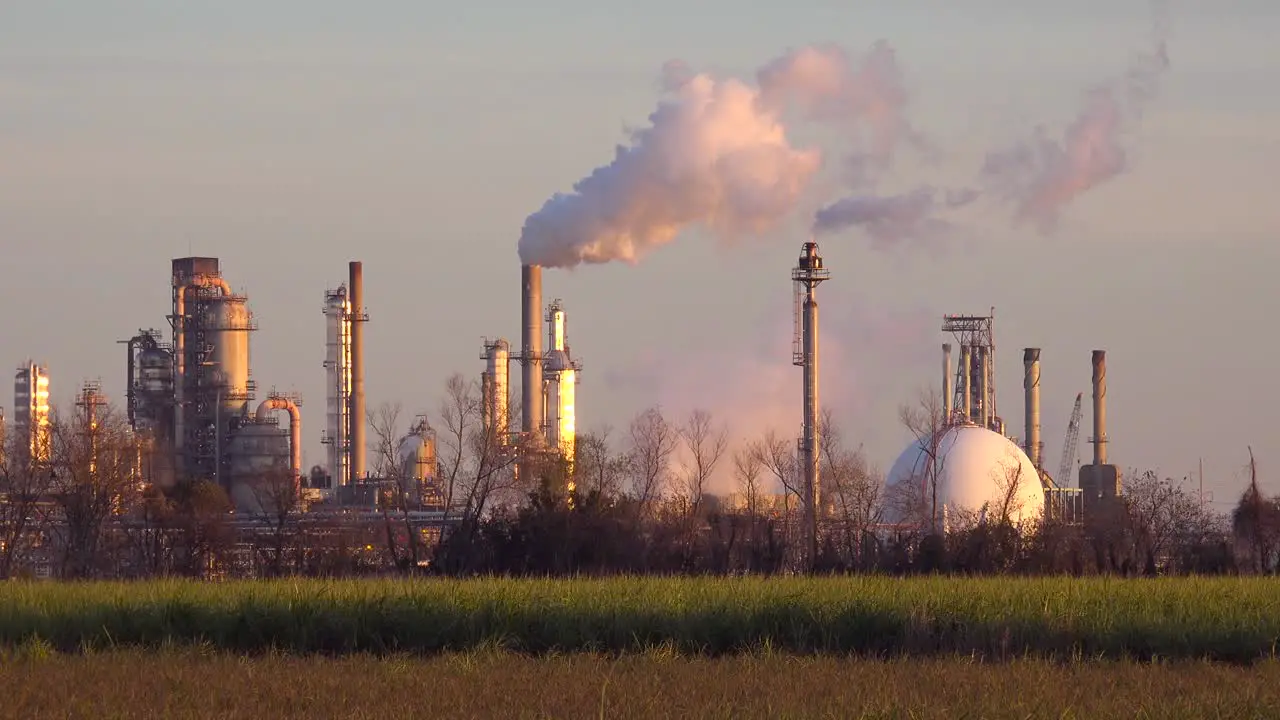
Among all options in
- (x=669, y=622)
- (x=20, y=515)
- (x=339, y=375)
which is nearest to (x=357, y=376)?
(x=339, y=375)

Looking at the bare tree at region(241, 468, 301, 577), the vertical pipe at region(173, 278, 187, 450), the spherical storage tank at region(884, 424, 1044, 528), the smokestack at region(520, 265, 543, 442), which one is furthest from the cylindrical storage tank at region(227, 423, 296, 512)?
the spherical storage tank at region(884, 424, 1044, 528)

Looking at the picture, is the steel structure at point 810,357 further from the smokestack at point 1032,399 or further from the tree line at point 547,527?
the smokestack at point 1032,399

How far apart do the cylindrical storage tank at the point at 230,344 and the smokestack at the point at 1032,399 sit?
3729 cm

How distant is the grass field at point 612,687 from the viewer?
15516 millimetres

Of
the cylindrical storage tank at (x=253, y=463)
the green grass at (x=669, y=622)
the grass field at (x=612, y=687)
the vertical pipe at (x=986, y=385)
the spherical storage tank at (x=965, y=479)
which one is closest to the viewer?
the grass field at (x=612, y=687)

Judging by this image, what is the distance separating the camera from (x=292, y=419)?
74688 mm

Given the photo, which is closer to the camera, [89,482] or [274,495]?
[89,482]

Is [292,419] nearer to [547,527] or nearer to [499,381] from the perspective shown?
[499,381]

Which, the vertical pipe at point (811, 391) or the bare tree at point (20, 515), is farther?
the vertical pipe at point (811, 391)

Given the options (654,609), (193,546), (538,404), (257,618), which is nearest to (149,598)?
(257,618)

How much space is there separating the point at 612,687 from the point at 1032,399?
70884 millimetres

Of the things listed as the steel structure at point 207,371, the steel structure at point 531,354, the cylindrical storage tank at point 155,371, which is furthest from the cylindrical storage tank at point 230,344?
the steel structure at point 531,354

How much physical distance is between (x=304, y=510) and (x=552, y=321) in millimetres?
18162

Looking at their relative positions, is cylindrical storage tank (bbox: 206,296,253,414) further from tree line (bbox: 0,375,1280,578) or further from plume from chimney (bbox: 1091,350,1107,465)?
plume from chimney (bbox: 1091,350,1107,465)
